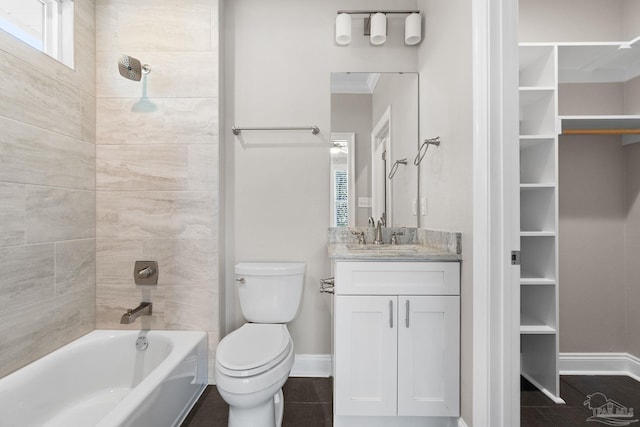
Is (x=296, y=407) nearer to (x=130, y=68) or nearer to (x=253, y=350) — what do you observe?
(x=253, y=350)

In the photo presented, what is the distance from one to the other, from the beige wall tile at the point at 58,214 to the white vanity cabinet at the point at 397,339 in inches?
58.6

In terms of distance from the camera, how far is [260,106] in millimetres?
2164

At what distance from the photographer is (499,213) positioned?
1.26 m

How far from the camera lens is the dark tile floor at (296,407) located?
5.37 ft

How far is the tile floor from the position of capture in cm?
162

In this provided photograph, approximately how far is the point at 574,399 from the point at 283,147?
Answer: 2.26m

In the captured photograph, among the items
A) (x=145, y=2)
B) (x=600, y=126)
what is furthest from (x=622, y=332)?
(x=145, y=2)

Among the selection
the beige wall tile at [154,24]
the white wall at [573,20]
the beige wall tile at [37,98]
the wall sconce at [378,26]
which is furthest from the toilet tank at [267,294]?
the white wall at [573,20]

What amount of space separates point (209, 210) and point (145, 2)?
4.49 feet

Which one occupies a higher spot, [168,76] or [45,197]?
[168,76]

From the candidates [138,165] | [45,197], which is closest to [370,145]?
[138,165]

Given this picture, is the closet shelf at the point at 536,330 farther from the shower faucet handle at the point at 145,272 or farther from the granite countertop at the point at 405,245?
the shower faucet handle at the point at 145,272

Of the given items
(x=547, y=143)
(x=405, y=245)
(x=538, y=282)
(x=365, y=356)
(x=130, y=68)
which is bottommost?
(x=365, y=356)

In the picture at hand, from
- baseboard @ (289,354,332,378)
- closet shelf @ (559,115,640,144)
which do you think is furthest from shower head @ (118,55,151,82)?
closet shelf @ (559,115,640,144)
